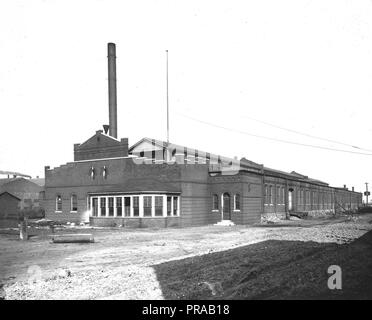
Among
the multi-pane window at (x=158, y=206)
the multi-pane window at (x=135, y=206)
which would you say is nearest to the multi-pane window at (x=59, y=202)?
the multi-pane window at (x=135, y=206)

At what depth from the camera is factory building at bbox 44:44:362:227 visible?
3275cm

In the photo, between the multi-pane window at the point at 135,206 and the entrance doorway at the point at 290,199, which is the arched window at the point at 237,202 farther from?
the entrance doorway at the point at 290,199

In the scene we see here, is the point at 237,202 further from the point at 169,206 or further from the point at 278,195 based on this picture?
the point at 278,195

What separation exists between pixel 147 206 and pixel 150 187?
1.54m

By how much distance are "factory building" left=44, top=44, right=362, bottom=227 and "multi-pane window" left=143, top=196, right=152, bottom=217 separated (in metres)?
0.08

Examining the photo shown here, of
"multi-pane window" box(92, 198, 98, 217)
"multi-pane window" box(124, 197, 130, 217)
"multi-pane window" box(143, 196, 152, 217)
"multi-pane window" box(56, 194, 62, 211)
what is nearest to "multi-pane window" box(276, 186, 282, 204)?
"multi-pane window" box(143, 196, 152, 217)

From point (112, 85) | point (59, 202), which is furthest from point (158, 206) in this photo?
point (112, 85)

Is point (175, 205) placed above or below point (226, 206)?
above

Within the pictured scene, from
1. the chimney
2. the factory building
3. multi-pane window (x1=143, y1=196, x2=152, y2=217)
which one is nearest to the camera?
multi-pane window (x1=143, y1=196, x2=152, y2=217)

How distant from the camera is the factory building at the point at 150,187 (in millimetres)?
32750

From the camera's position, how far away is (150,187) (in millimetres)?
32594

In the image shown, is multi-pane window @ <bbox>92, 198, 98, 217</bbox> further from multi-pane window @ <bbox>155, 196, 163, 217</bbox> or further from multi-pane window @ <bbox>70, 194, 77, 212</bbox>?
multi-pane window @ <bbox>70, 194, 77, 212</bbox>

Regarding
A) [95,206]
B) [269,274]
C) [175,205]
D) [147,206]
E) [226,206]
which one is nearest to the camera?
[269,274]
